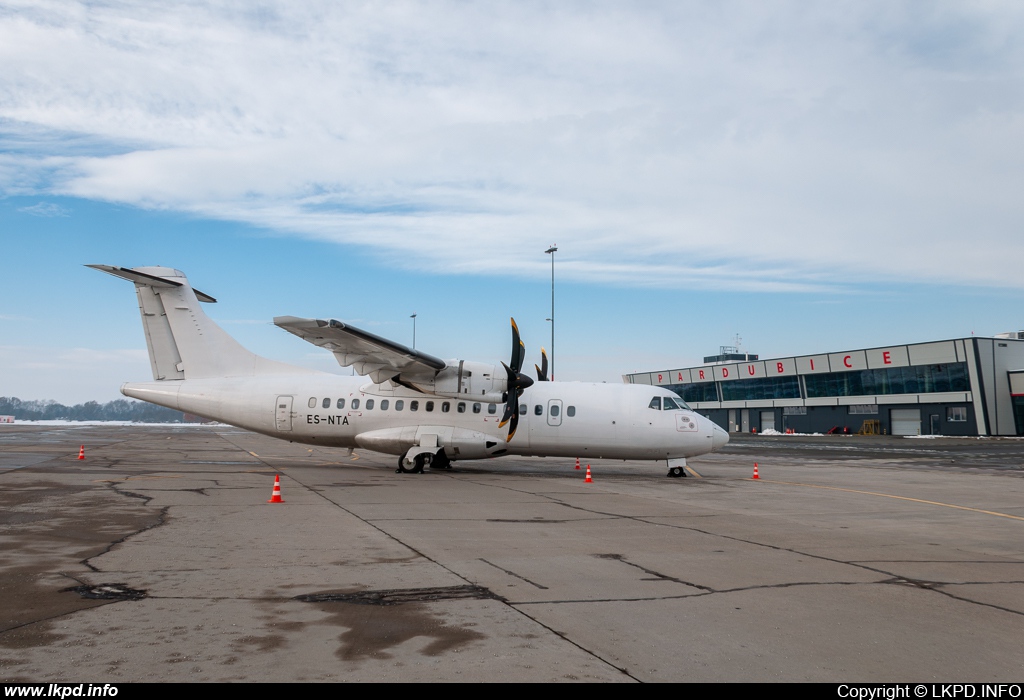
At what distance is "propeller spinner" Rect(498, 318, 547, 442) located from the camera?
22734 mm

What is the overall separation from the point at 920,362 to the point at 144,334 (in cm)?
6563

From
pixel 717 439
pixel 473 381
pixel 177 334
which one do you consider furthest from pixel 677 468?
pixel 177 334

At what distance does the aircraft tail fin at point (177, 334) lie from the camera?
82.4ft

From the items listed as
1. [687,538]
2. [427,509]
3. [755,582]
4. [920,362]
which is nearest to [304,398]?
[427,509]

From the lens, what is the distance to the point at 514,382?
22812 mm

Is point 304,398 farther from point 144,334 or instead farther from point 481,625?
point 481,625

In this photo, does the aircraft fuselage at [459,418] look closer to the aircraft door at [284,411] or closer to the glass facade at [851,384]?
the aircraft door at [284,411]

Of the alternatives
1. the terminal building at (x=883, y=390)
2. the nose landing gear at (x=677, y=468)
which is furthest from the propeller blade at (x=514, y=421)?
the terminal building at (x=883, y=390)

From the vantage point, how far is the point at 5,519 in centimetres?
1168

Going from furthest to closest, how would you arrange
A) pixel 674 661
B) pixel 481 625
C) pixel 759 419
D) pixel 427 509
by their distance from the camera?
pixel 759 419
pixel 427 509
pixel 481 625
pixel 674 661

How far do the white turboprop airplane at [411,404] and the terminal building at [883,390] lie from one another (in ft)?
166

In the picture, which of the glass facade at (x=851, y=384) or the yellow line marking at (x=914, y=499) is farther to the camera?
the glass facade at (x=851, y=384)

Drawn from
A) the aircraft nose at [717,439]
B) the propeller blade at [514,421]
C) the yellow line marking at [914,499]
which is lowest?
the yellow line marking at [914,499]

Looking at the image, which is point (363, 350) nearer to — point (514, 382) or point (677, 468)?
point (514, 382)
